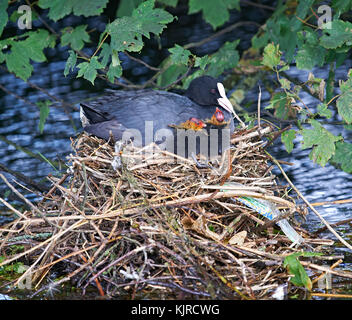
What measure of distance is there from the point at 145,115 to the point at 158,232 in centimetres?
97

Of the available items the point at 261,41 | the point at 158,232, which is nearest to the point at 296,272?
the point at 158,232

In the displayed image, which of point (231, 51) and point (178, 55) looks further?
point (231, 51)

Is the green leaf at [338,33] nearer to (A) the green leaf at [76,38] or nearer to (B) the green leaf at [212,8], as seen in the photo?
(B) the green leaf at [212,8]

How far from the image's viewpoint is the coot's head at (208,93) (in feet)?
13.5

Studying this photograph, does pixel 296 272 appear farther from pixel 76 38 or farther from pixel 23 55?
pixel 76 38

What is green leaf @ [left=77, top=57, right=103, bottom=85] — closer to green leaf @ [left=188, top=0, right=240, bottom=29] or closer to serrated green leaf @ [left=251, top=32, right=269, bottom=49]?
green leaf @ [left=188, top=0, right=240, bottom=29]

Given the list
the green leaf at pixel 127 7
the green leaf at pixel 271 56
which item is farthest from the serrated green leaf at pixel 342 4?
the green leaf at pixel 127 7

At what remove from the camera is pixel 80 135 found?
3840 mm

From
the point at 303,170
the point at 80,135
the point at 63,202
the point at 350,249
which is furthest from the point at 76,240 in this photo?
the point at 303,170

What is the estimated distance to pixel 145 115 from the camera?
3754 mm

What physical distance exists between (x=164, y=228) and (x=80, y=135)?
106 centimetres
